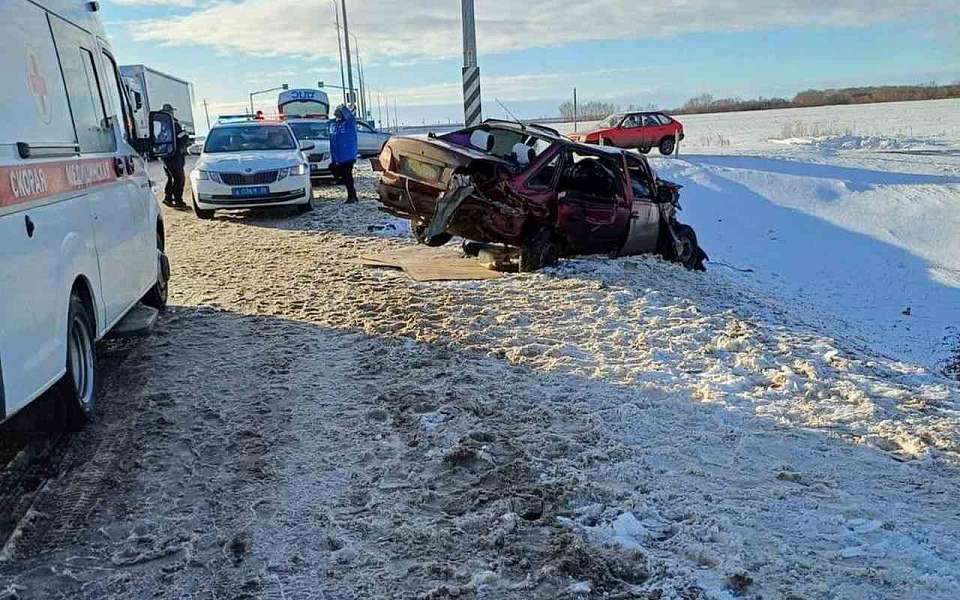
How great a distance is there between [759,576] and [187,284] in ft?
25.0

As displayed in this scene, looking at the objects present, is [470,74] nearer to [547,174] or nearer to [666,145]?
[547,174]

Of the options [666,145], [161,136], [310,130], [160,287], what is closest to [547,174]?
[161,136]

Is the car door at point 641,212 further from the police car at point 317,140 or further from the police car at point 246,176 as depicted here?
the police car at point 317,140

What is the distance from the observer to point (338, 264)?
9.97 metres

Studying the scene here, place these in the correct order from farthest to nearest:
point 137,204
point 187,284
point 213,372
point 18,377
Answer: point 187,284 < point 137,204 < point 213,372 < point 18,377

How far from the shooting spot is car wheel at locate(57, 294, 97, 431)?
452 centimetres

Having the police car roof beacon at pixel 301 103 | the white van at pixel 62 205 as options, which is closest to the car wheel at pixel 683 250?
the white van at pixel 62 205

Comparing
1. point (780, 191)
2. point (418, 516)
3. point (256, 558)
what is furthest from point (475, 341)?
point (780, 191)

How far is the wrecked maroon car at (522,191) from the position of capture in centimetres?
870

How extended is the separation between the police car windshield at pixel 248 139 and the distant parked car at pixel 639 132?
16.8m

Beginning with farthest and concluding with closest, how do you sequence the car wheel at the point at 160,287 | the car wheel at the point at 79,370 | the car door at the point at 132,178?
the car wheel at the point at 160,287 → the car door at the point at 132,178 → the car wheel at the point at 79,370

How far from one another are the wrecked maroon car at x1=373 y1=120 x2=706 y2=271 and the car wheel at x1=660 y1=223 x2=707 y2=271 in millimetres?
700

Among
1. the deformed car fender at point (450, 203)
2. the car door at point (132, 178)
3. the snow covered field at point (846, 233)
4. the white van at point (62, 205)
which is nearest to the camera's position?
the white van at point (62, 205)

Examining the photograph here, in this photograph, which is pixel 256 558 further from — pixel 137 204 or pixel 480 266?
pixel 480 266
